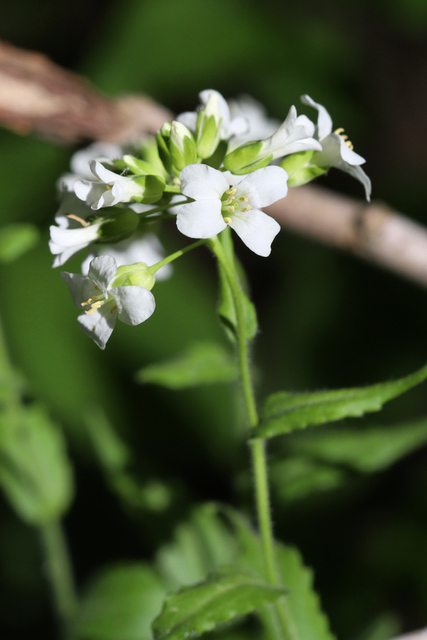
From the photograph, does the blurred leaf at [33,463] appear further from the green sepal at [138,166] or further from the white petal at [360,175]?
the white petal at [360,175]

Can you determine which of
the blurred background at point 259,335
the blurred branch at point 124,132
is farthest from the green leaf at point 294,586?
the blurred branch at point 124,132

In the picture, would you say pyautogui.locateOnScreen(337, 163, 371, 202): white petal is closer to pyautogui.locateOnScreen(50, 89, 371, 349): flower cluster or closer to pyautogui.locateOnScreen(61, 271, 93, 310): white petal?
→ pyautogui.locateOnScreen(50, 89, 371, 349): flower cluster

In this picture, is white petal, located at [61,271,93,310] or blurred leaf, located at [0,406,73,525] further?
blurred leaf, located at [0,406,73,525]

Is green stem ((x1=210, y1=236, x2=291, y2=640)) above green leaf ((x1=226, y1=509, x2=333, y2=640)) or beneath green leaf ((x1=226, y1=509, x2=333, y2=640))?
above

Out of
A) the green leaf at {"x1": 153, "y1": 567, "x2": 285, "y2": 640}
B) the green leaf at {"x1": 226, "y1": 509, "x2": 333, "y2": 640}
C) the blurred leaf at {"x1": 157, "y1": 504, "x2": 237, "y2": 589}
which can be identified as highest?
the green leaf at {"x1": 153, "y1": 567, "x2": 285, "y2": 640}

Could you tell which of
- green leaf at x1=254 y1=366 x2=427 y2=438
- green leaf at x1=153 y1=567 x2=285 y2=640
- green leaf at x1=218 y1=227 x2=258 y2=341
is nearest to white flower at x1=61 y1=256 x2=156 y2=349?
green leaf at x1=218 y1=227 x2=258 y2=341

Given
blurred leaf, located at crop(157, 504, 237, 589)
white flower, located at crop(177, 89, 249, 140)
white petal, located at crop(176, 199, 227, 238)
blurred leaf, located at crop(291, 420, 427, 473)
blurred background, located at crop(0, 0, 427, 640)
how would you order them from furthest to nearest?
blurred background, located at crop(0, 0, 427, 640)
blurred leaf, located at crop(157, 504, 237, 589)
blurred leaf, located at crop(291, 420, 427, 473)
white flower, located at crop(177, 89, 249, 140)
white petal, located at crop(176, 199, 227, 238)

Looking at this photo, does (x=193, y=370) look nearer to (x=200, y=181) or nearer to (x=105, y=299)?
(x=105, y=299)

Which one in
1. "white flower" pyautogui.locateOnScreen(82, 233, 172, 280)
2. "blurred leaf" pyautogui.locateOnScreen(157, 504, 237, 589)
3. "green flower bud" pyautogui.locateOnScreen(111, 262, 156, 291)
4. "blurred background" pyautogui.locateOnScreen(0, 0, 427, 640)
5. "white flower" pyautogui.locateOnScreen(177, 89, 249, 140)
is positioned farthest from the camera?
"blurred background" pyautogui.locateOnScreen(0, 0, 427, 640)
